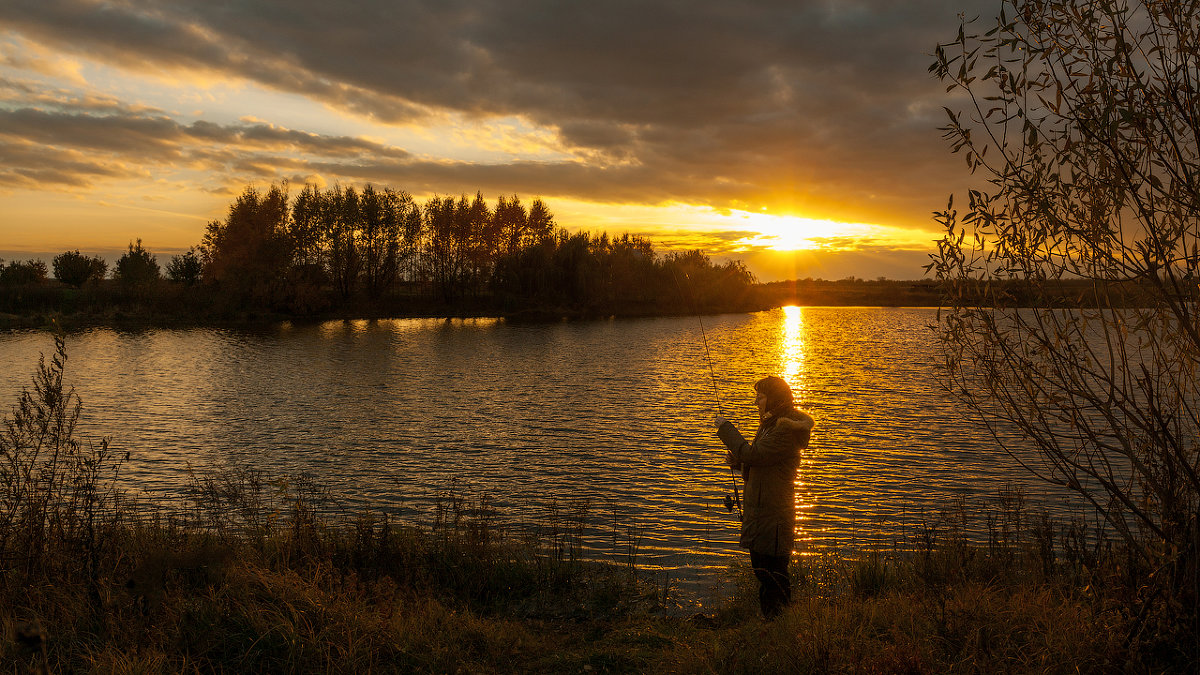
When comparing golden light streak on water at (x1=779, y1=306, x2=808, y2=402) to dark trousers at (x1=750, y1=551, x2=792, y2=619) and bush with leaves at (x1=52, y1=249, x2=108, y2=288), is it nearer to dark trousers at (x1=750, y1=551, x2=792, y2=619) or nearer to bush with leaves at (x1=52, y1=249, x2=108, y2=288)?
dark trousers at (x1=750, y1=551, x2=792, y2=619)

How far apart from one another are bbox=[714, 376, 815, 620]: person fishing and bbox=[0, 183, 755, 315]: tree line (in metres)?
58.5

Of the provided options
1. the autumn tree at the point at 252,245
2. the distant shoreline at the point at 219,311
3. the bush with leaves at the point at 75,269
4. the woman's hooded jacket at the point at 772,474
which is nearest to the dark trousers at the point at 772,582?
the woman's hooded jacket at the point at 772,474

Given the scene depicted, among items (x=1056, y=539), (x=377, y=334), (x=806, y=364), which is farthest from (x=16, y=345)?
(x=1056, y=539)

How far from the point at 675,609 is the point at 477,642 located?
112 inches

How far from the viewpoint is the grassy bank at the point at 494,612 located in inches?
195

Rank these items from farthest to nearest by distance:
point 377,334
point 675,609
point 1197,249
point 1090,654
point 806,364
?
point 377,334 < point 806,364 < point 675,609 < point 1090,654 < point 1197,249

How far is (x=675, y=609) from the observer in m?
8.18

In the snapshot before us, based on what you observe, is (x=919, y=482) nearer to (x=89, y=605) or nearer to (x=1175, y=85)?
(x=1175, y=85)

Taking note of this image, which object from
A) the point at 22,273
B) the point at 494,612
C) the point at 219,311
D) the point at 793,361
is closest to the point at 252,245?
the point at 219,311

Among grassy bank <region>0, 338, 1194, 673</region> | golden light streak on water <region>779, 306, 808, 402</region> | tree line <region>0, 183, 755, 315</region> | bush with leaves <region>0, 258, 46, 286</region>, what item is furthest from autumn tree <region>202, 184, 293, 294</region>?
grassy bank <region>0, 338, 1194, 673</region>

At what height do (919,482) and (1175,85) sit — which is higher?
(1175,85)

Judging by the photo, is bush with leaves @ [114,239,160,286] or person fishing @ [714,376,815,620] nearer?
person fishing @ [714,376,815,620]

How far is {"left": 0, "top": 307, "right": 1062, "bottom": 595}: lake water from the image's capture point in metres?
13.3

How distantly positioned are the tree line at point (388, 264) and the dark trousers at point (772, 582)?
58.6 m
